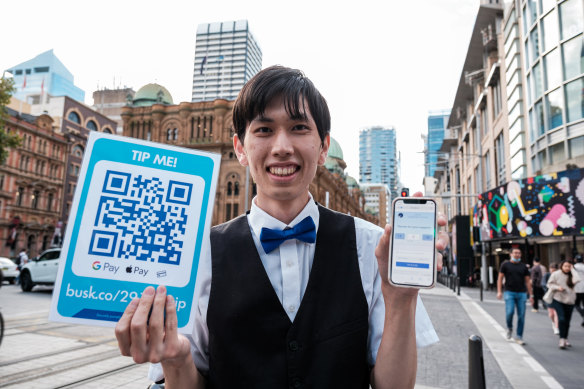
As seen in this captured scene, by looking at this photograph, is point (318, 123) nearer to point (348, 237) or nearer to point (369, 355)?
point (348, 237)

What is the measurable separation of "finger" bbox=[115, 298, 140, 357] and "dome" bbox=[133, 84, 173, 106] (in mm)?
73266

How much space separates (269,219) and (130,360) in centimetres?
593

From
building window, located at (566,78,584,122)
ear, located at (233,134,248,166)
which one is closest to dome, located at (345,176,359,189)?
building window, located at (566,78,584,122)

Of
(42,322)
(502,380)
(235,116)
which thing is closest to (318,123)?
(235,116)

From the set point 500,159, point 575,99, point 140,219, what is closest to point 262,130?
point 140,219

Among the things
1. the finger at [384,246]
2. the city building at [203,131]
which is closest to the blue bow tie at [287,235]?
the finger at [384,246]

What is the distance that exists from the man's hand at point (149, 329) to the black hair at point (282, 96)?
0.86m

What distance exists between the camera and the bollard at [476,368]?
338 cm

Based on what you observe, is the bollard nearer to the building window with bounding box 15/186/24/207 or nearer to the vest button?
the vest button

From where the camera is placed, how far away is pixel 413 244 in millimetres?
1390

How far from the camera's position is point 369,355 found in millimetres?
1629

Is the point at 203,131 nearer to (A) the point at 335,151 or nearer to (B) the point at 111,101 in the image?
(B) the point at 111,101

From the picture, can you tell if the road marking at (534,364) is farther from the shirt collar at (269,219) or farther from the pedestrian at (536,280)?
the pedestrian at (536,280)

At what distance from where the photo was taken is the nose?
1.55 m
